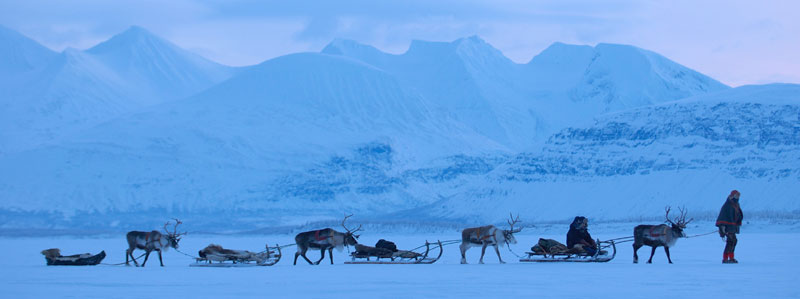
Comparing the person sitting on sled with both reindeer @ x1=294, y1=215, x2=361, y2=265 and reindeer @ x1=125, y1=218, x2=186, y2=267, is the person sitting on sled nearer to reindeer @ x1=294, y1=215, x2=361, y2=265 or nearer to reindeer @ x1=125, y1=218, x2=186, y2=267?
reindeer @ x1=294, y1=215, x2=361, y2=265

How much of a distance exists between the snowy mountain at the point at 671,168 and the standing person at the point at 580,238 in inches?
4745

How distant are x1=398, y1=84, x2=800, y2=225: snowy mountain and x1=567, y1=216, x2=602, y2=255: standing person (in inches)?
4745

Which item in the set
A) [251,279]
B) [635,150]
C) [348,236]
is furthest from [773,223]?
[251,279]

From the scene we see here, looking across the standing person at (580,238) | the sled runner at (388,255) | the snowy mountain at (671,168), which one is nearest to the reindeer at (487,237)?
the sled runner at (388,255)

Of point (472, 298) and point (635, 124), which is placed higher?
point (635, 124)

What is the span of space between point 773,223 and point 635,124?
7863 centimetres

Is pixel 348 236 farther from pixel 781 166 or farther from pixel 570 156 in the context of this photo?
pixel 570 156

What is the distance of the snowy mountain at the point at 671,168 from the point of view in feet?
557

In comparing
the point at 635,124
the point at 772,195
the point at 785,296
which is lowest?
the point at 785,296

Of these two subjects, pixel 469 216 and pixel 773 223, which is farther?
pixel 469 216

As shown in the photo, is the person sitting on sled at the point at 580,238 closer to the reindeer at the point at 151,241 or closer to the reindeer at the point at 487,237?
the reindeer at the point at 487,237

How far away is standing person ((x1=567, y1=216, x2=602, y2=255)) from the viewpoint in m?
40.6

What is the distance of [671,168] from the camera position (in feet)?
595

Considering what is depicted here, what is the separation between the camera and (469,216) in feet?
624
